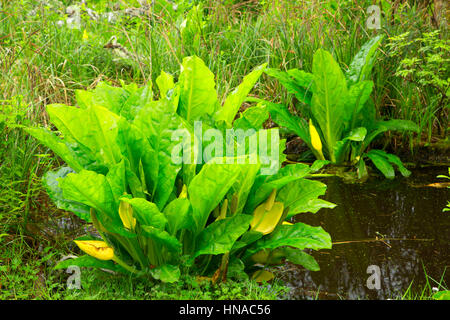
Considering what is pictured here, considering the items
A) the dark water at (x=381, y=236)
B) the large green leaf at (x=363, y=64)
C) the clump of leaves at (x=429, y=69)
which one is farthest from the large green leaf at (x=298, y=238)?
the clump of leaves at (x=429, y=69)

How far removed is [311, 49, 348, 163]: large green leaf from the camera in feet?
11.6

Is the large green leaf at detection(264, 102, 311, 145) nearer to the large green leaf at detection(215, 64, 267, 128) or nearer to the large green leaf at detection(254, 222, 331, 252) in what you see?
the large green leaf at detection(215, 64, 267, 128)

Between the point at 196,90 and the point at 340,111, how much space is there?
1.68m

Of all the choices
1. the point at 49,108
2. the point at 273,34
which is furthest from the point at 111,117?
the point at 273,34

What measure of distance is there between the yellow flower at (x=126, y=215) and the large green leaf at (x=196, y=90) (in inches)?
22.4

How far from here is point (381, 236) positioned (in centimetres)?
279

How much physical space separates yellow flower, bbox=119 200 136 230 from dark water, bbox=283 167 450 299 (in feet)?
2.51

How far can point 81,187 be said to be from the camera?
193 centimetres

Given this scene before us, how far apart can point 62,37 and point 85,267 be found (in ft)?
10.2

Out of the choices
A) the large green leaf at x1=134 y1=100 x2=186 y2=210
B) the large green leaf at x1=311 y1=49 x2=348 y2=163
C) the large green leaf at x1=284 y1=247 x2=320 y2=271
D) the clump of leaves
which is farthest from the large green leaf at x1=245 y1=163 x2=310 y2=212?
the clump of leaves

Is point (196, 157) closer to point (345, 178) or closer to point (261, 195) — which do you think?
point (261, 195)

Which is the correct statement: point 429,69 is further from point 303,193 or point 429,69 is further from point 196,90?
point 196,90

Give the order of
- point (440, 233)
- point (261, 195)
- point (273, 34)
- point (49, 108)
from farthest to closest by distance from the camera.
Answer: point (273, 34)
point (440, 233)
point (261, 195)
point (49, 108)

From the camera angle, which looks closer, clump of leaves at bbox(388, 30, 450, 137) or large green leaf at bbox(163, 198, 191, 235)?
large green leaf at bbox(163, 198, 191, 235)
